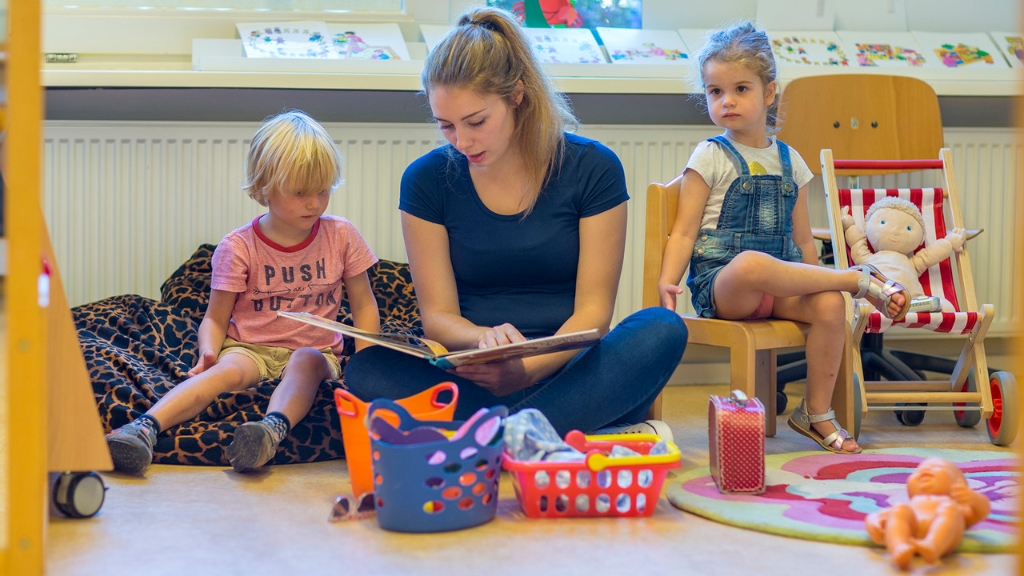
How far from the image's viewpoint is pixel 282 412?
1687mm

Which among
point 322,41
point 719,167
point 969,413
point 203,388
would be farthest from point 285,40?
point 969,413

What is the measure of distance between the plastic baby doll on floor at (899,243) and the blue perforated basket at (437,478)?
126 cm

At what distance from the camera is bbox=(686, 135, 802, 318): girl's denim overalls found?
1.94 meters

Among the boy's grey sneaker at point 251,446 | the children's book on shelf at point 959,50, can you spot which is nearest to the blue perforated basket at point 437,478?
the boy's grey sneaker at point 251,446

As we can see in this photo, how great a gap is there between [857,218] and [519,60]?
3.45ft

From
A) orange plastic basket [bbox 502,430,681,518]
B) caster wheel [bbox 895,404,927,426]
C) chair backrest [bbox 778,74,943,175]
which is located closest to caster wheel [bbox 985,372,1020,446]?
caster wheel [bbox 895,404,927,426]

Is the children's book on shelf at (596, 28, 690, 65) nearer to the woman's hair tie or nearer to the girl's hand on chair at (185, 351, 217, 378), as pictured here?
the woman's hair tie

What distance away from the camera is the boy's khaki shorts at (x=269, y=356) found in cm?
191

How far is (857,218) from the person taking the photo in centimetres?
228

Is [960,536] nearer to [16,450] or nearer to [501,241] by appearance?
[501,241]

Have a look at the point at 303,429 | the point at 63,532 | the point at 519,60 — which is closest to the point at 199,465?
the point at 303,429

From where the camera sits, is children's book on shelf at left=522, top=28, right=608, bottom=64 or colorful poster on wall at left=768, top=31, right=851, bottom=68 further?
colorful poster on wall at left=768, top=31, right=851, bottom=68

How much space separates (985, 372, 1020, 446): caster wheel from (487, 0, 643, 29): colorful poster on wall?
1.41 metres

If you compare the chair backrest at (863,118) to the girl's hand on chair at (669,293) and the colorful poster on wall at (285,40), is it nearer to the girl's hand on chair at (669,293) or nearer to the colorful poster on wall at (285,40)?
the girl's hand on chair at (669,293)
